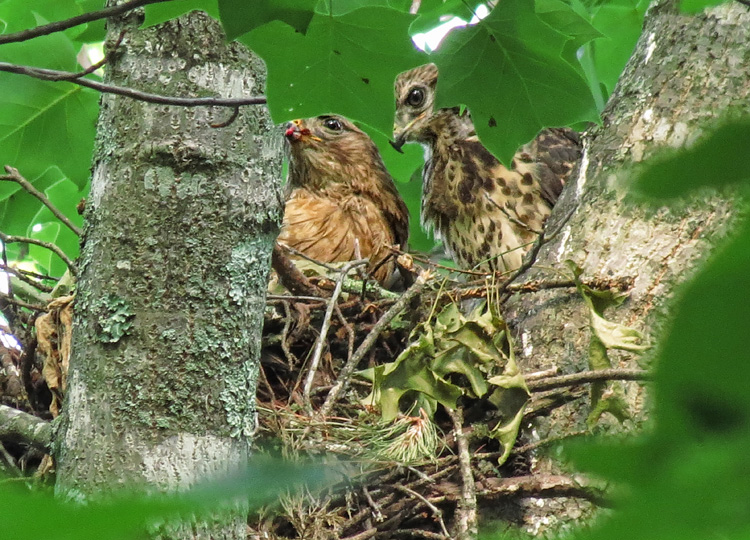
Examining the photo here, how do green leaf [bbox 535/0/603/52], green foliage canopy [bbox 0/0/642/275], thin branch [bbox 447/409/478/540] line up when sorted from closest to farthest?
green foliage canopy [bbox 0/0/642/275] → thin branch [bbox 447/409/478/540] → green leaf [bbox 535/0/603/52]

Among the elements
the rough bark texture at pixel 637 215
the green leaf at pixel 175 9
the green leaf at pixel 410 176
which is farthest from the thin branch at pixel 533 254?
the green leaf at pixel 410 176

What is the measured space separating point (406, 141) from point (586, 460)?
405 cm

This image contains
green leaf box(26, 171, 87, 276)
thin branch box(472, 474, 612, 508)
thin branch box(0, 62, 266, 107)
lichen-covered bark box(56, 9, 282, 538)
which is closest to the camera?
thin branch box(0, 62, 266, 107)

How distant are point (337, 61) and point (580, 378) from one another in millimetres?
1105

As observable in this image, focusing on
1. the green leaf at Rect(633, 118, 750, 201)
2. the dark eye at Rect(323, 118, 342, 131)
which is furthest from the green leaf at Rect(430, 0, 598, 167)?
the dark eye at Rect(323, 118, 342, 131)

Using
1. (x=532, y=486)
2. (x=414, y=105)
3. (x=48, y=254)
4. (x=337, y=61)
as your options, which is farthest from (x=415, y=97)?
(x=337, y=61)

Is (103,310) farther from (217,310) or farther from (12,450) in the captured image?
(12,450)

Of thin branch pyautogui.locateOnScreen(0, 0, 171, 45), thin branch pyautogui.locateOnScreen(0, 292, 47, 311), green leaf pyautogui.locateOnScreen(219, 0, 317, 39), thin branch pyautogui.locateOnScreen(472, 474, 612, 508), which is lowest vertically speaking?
thin branch pyautogui.locateOnScreen(472, 474, 612, 508)

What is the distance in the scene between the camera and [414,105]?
4.31 metres

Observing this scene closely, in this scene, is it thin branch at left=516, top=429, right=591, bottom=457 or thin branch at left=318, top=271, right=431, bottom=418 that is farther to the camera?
thin branch at left=318, top=271, right=431, bottom=418

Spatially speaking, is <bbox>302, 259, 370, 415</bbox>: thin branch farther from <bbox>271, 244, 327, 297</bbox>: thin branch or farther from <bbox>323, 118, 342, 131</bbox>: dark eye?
<bbox>323, 118, 342, 131</bbox>: dark eye

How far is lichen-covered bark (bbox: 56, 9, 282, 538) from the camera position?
5.72 ft

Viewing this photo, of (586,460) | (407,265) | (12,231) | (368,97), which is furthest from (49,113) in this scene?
(586,460)

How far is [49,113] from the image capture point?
10.0ft
